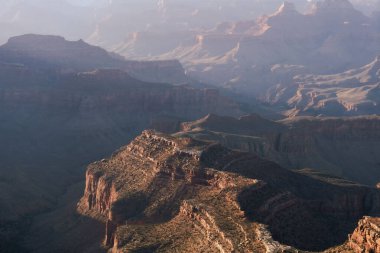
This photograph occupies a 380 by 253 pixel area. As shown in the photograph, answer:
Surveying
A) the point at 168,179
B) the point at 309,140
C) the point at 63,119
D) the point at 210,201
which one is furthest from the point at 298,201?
the point at 63,119

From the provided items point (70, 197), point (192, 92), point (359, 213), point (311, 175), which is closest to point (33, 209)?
point (70, 197)

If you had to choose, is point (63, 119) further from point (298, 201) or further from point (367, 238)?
point (367, 238)

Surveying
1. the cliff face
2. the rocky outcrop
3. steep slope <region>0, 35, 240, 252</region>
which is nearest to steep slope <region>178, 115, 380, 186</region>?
steep slope <region>0, 35, 240, 252</region>

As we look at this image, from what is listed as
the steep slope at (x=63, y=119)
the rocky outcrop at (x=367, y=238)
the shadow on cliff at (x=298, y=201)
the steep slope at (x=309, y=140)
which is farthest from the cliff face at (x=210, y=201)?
the steep slope at (x=309, y=140)

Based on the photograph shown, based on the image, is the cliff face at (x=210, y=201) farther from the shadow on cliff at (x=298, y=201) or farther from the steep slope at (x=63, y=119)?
the steep slope at (x=63, y=119)

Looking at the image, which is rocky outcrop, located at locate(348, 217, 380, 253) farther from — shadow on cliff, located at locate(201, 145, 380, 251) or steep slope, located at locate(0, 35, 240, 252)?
steep slope, located at locate(0, 35, 240, 252)

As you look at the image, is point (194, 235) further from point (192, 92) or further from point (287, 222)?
point (192, 92)
